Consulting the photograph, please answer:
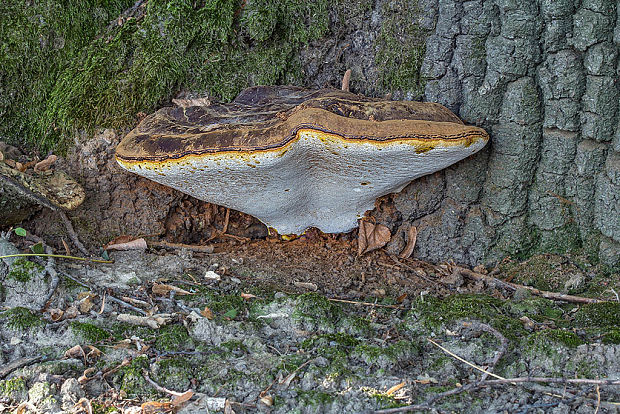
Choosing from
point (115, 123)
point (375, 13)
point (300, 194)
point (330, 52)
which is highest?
point (375, 13)

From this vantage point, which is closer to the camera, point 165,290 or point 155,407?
point 155,407

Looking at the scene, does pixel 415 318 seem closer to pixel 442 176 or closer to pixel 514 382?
pixel 514 382

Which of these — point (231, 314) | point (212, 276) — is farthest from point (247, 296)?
point (212, 276)

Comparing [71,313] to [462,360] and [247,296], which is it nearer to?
[247,296]

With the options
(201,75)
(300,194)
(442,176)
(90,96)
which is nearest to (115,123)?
(90,96)

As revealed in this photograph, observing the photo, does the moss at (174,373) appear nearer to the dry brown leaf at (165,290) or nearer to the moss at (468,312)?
the dry brown leaf at (165,290)

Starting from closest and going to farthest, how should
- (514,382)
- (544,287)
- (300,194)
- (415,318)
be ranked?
(514,382), (415,318), (544,287), (300,194)
